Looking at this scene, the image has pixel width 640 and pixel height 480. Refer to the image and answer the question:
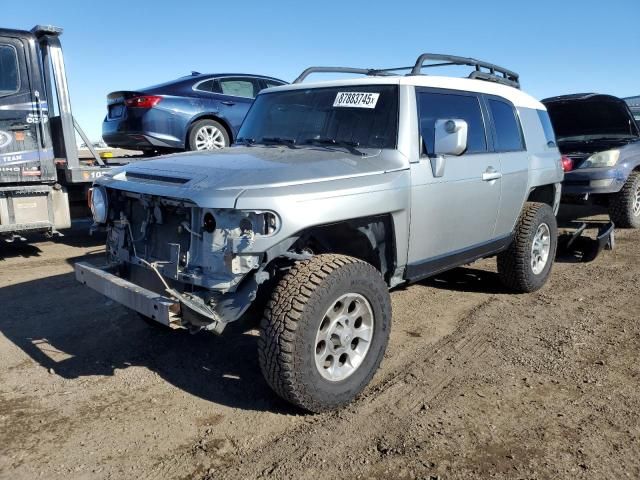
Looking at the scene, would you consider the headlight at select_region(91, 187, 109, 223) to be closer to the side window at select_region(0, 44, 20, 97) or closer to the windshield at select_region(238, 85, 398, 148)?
the windshield at select_region(238, 85, 398, 148)

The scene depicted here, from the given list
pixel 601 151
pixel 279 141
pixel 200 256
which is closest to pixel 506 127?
pixel 279 141

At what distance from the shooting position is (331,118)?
4355mm

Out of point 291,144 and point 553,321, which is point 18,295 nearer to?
point 291,144

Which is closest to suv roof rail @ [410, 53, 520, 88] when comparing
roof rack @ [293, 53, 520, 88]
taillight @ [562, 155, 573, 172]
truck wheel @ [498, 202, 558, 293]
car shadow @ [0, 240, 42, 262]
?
roof rack @ [293, 53, 520, 88]

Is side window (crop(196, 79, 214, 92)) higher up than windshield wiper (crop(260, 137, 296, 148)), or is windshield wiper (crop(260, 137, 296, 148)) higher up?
side window (crop(196, 79, 214, 92))

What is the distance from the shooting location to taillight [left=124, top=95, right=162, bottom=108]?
8.49m

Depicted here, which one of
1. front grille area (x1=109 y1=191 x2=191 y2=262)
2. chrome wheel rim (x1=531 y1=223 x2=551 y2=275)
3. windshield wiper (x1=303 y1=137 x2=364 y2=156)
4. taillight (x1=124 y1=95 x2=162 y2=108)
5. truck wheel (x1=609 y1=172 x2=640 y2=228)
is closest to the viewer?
front grille area (x1=109 y1=191 x2=191 y2=262)

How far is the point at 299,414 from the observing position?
338 centimetres

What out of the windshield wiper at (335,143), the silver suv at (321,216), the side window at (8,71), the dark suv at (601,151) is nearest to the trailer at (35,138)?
the side window at (8,71)

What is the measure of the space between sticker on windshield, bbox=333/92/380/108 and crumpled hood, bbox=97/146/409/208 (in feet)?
1.46

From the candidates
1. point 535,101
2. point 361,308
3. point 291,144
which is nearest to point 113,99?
point 291,144

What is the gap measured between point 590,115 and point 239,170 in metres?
8.72

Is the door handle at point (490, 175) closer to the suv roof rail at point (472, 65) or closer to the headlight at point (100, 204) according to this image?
the suv roof rail at point (472, 65)

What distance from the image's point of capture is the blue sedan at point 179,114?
8516 mm
